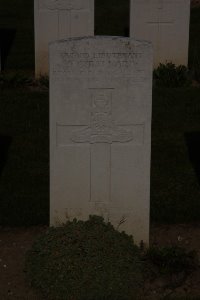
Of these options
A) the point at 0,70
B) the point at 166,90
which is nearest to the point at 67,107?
the point at 166,90

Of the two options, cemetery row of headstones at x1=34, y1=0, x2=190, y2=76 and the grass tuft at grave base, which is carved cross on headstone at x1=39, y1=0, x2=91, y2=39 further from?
the grass tuft at grave base

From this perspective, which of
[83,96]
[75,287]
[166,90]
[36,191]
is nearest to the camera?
[75,287]

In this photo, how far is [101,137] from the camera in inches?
259

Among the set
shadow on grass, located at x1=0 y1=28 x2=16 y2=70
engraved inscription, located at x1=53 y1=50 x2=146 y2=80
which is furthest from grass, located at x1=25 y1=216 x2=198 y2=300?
shadow on grass, located at x1=0 y1=28 x2=16 y2=70

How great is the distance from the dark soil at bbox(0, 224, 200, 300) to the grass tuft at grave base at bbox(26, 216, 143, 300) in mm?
169

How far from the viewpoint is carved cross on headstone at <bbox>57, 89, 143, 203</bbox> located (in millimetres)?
6457

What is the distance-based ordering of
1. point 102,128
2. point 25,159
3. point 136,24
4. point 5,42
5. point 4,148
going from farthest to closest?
point 5,42
point 136,24
point 4,148
point 25,159
point 102,128

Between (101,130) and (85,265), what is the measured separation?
1.20 meters

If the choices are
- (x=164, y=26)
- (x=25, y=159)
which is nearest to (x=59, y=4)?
(x=164, y=26)

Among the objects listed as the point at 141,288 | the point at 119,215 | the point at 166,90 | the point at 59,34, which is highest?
the point at 59,34

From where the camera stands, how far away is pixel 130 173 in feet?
21.9

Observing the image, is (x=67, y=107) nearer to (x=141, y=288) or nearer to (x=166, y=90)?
(x=141, y=288)

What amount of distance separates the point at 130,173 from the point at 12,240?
1393 mm

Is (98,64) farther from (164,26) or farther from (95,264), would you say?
(164,26)
